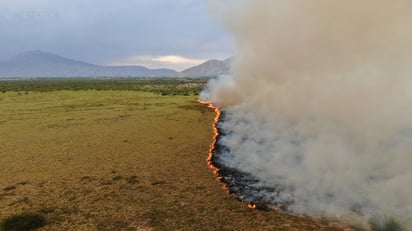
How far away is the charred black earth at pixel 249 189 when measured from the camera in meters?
14.2

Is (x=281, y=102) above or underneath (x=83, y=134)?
above

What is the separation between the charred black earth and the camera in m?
14.2

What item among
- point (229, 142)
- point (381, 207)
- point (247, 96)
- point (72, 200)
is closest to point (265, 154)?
point (229, 142)

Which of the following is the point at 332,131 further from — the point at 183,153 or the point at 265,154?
the point at 183,153

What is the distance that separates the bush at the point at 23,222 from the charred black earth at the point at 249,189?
742cm

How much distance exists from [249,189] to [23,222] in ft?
29.0

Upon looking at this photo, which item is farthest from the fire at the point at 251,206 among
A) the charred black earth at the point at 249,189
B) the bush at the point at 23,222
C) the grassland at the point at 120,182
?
the bush at the point at 23,222

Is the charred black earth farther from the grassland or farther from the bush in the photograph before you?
the bush

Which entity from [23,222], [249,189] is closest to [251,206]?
[249,189]

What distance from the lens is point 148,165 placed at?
1950 centimetres

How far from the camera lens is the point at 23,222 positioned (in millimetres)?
12664

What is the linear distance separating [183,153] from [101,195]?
24.9ft

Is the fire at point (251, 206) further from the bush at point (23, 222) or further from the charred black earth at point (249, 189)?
the bush at point (23, 222)

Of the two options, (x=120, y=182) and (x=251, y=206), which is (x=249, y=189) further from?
(x=120, y=182)
